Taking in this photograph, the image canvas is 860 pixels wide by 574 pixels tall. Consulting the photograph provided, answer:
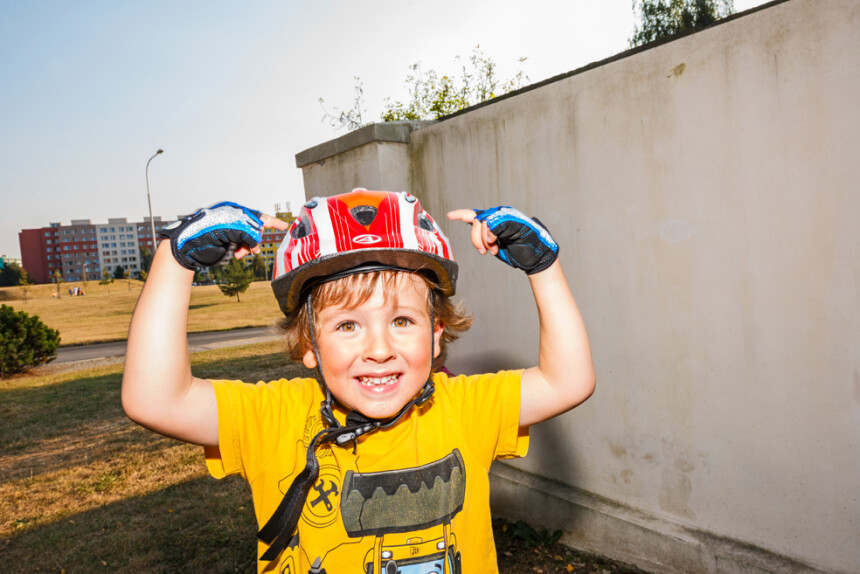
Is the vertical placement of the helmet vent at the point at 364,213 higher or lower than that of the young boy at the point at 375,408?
higher

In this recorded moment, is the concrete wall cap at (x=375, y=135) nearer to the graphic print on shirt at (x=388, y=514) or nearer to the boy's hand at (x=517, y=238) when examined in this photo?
the boy's hand at (x=517, y=238)

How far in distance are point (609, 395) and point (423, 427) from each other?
2365 millimetres

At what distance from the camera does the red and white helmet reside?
73.5 inches

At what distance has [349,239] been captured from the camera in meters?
1.88

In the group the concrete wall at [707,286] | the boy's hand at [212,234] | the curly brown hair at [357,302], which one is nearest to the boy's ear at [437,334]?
the curly brown hair at [357,302]

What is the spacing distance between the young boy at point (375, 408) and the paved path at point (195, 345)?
16087 millimetres

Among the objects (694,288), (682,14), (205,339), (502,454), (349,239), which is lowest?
(205,339)

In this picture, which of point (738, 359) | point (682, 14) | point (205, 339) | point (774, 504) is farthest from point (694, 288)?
point (205, 339)

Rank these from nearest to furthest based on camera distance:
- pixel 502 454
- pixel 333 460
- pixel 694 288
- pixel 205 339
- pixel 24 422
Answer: pixel 333 460 → pixel 502 454 → pixel 694 288 → pixel 24 422 → pixel 205 339

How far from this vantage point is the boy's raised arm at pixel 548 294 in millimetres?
1820

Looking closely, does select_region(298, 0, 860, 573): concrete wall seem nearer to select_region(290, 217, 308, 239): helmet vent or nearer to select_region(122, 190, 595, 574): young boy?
select_region(122, 190, 595, 574): young boy

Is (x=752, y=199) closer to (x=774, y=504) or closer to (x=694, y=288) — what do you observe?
(x=694, y=288)

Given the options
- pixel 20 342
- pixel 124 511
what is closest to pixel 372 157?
pixel 124 511

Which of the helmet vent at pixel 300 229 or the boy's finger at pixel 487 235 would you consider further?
the helmet vent at pixel 300 229
